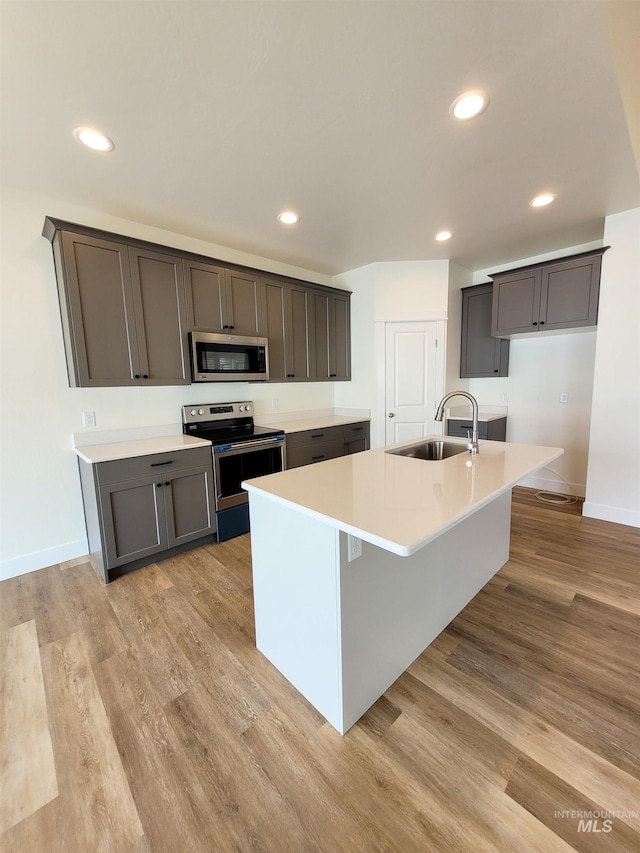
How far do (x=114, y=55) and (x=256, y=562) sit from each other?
2.24m

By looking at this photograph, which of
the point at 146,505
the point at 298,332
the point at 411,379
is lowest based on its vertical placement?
the point at 146,505

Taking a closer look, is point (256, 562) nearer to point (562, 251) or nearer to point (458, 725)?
point (458, 725)

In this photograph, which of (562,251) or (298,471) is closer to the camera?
(298,471)

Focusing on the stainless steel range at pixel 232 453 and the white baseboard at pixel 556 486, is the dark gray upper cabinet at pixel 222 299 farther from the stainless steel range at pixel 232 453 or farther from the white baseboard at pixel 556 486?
the white baseboard at pixel 556 486

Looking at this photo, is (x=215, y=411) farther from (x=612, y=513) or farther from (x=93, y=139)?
(x=612, y=513)

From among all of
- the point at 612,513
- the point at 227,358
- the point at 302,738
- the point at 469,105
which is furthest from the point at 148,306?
the point at 612,513

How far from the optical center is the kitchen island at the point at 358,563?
1.20 metres

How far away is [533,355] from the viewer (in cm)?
400

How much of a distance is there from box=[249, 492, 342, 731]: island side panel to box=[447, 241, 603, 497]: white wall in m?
3.27

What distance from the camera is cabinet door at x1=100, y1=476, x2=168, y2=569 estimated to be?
2.33m

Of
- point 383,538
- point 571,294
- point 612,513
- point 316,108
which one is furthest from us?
point 571,294

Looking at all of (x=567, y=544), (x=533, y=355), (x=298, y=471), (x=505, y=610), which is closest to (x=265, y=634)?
(x=298, y=471)

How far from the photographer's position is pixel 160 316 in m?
2.72

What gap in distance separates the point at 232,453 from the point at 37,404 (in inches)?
56.9
